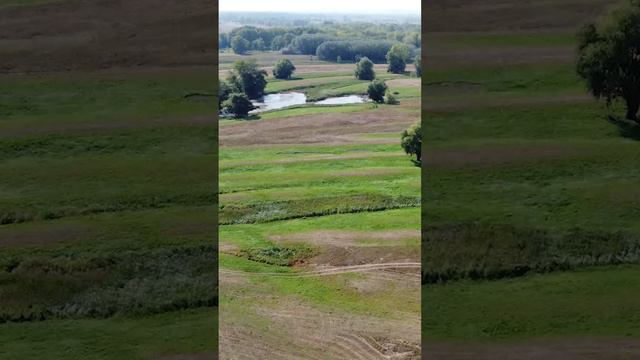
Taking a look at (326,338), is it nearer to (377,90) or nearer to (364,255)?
(364,255)

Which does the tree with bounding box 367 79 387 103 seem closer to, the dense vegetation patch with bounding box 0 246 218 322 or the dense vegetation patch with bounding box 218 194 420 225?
the dense vegetation patch with bounding box 218 194 420 225

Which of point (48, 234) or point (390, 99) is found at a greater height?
point (390, 99)

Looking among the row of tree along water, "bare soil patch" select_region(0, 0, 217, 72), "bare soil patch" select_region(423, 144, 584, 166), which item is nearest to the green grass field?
"bare soil patch" select_region(0, 0, 217, 72)

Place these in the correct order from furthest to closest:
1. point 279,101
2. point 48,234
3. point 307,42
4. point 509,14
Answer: point 307,42 < point 279,101 < point 48,234 < point 509,14

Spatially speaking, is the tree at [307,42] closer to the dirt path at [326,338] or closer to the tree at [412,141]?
the tree at [412,141]

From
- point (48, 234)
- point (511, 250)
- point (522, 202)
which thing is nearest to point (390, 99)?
point (522, 202)

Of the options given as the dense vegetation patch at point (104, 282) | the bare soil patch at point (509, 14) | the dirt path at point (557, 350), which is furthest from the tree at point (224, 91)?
the dirt path at point (557, 350)

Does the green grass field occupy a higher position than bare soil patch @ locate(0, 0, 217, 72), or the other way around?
bare soil patch @ locate(0, 0, 217, 72)
